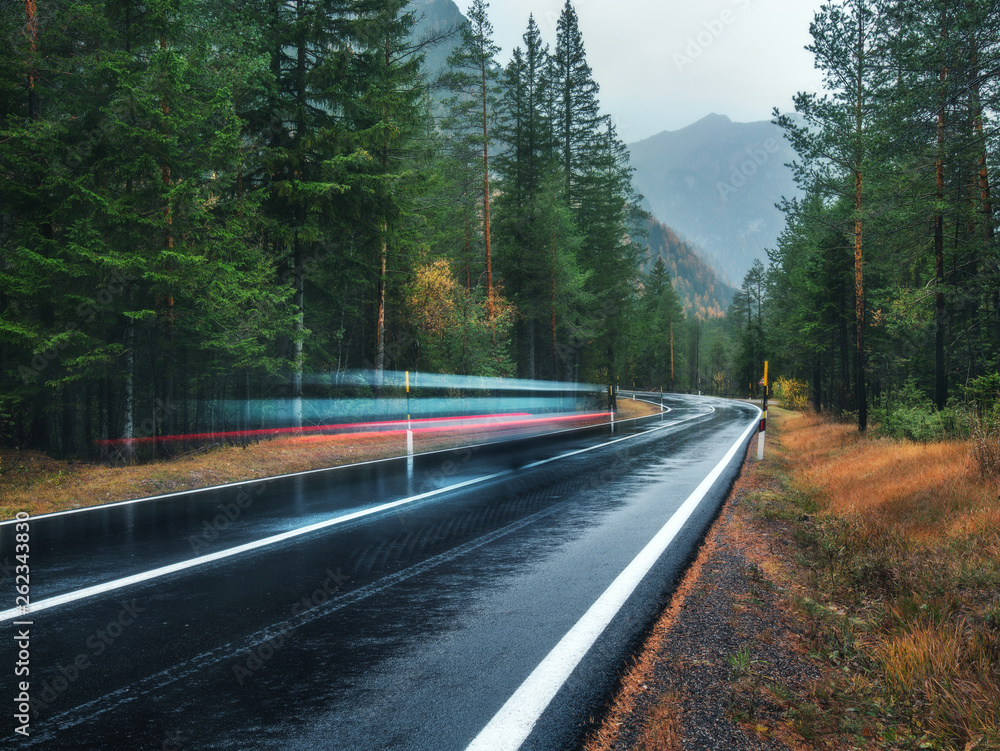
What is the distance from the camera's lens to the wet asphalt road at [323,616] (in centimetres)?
248

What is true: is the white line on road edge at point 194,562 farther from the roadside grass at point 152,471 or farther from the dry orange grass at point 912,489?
the dry orange grass at point 912,489

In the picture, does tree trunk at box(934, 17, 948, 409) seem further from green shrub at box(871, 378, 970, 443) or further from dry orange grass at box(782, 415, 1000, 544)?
dry orange grass at box(782, 415, 1000, 544)

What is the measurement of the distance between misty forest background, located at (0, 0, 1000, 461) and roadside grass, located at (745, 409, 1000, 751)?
267 inches

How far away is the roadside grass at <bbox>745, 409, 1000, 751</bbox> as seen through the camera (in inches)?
99.9

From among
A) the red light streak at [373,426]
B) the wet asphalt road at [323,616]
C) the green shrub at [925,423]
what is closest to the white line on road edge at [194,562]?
the wet asphalt road at [323,616]

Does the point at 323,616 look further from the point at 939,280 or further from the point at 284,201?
the point at 939,280

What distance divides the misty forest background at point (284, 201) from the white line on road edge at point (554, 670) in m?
10.3

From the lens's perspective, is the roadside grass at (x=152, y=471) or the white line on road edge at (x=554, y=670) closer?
the white line on road edge at (x=554, y=670)

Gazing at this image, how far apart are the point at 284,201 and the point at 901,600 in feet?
51.4

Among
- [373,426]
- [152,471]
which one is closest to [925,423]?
[373,426]

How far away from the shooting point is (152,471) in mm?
9266

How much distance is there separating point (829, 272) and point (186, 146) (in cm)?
2707

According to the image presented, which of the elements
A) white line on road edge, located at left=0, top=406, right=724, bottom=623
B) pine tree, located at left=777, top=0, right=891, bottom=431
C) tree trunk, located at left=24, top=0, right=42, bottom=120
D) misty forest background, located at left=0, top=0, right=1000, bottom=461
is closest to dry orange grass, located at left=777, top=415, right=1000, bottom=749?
white line on road edge, located at left=0, top=406, right=724, bottom=623

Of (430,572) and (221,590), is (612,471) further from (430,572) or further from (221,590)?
(221,590)
